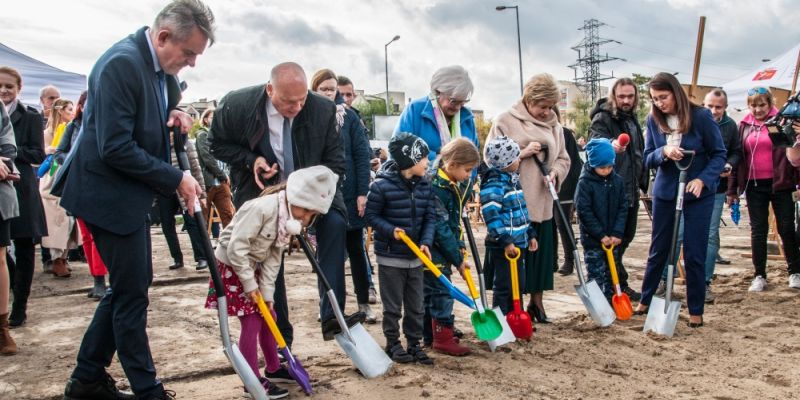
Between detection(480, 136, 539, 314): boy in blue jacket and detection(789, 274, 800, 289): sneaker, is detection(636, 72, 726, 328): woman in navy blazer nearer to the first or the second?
detection(480, 136, 539, 314): boy in blue jacket

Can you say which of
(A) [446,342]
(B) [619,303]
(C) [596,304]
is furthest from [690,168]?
(A) [446,342]

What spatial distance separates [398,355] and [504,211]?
131 cm

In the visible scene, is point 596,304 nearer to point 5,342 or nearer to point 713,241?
point 713,241

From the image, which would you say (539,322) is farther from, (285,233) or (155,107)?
(155,107)

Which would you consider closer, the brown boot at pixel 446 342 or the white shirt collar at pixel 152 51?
the white shirt collar at pixel 152 51

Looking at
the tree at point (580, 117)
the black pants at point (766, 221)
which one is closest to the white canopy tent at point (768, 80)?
the black pants at point (766, 221)

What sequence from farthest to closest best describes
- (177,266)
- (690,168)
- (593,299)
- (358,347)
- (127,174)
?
(177,266) → (690,168) → (593,299) → (358,347) → (127,174)

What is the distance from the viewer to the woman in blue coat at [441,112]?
461cm

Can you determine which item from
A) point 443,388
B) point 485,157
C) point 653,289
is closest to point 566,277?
point 653,289

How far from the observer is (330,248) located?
3.85m

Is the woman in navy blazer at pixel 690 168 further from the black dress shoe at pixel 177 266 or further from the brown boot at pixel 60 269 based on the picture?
the brown boot at pixel 60 269

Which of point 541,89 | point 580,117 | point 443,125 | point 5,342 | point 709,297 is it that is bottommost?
point 709,297

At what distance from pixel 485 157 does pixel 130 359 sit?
2700 millimetres

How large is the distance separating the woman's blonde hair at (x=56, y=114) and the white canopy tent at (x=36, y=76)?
9.54ft
